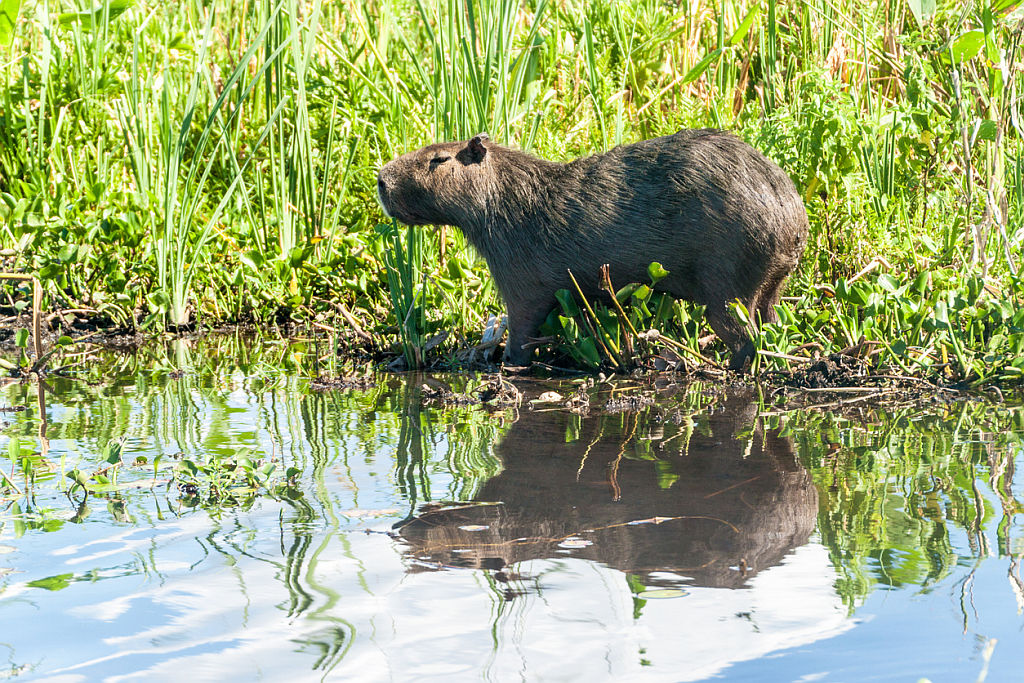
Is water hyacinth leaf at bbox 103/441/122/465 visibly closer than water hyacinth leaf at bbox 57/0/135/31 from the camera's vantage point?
Yes

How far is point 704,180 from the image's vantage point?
4.44 meters

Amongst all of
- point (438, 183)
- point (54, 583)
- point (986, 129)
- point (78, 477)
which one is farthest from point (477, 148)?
point (54, 583)

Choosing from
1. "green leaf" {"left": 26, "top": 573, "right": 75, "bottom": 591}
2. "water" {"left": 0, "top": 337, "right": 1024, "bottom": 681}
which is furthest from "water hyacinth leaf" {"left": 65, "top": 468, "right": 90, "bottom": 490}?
"green leaf" {"left": 26, "top": 573, "right": 75, "bottom": 591}

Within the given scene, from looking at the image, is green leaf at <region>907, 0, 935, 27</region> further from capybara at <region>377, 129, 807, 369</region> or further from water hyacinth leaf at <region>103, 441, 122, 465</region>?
water hyacinth leaf at <region>103, 441, 122, 465</region>

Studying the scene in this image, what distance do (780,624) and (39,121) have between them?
18.5 feet

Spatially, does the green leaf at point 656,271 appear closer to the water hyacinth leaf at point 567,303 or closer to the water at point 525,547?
→ the water hyacinth leaf at point 567,303

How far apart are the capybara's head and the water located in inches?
49.0

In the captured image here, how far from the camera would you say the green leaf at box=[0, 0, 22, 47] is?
436cm

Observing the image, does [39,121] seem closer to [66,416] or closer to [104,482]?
[66,416]

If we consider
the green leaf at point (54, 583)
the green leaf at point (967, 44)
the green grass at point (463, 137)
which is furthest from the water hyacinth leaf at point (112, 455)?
the green leaf at point (967, 44)

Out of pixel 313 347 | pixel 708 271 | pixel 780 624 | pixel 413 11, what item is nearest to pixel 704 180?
pixel 708 271

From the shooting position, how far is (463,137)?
5148 millimetres

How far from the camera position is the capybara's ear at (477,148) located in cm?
482

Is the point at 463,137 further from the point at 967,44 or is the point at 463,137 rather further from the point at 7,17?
the point at 967,44
